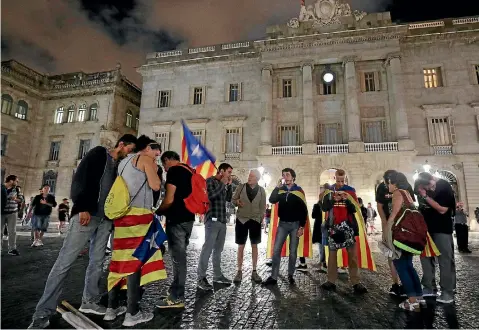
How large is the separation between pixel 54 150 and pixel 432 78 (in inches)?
1327

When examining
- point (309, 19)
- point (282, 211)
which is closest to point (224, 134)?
point (309, 19)

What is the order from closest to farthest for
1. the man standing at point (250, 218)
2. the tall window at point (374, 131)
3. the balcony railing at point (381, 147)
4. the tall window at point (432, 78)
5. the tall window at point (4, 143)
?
the man standing at point (250, 218) < the balcony railing at point (381, 147) < the tall window at point (432, 78) < the tall window at point (374, 131) < the tall window at point (4, 143)

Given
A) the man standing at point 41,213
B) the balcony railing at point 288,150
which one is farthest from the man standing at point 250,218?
the balcony railing at point 288,150

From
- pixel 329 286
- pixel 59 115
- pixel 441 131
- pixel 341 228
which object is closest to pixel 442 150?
pixel 441 131

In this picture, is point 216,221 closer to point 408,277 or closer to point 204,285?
point 204,285

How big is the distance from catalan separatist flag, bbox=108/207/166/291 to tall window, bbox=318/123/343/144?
2003 cm

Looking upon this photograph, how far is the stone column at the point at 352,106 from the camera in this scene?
2020cm

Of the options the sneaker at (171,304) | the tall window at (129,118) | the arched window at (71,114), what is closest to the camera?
the sneaker at (171,304)

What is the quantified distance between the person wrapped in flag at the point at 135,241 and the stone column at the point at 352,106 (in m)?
19.1

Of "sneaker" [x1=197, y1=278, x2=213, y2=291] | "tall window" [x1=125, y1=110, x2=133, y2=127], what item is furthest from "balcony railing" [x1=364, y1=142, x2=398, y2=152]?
"tall window" [x1=125, y1=110, x2=133, y2=127]

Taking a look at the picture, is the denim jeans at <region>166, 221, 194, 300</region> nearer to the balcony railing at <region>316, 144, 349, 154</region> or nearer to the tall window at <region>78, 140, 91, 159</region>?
the balcony railing at <region>316, 144, 349, 154</region>

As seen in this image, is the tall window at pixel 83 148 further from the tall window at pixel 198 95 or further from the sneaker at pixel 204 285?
the sneaker at pixel 204 285

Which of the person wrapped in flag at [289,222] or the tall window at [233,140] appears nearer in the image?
the person wrapped in flag at [289,222]

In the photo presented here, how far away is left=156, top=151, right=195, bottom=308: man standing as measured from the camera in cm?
374
